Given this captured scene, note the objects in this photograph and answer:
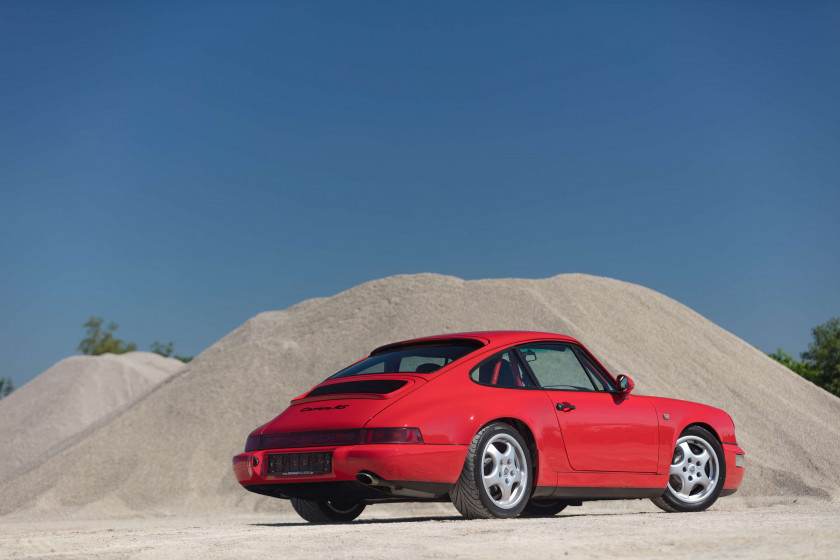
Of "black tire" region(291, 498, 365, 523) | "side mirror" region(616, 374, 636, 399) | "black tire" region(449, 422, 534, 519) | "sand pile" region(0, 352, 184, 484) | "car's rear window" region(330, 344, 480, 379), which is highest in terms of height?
"sand pile" region(0, 352, 184, 484)

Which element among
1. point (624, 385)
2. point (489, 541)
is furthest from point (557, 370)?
point (489, 541)

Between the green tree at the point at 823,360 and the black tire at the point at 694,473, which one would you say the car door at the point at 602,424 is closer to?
the black tire at the point at 694,473

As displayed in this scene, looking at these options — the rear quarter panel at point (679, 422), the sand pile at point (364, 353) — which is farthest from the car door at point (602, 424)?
the sand pile at point (364, 353)

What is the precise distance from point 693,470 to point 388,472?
3.51 meters

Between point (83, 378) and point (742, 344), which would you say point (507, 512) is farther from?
point (83, 378)

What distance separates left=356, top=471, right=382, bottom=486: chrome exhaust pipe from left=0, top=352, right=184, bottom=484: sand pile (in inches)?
1125

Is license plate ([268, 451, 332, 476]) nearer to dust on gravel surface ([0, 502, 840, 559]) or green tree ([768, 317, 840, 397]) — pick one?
dust on gravel surface ([0, 502, 840, 559])

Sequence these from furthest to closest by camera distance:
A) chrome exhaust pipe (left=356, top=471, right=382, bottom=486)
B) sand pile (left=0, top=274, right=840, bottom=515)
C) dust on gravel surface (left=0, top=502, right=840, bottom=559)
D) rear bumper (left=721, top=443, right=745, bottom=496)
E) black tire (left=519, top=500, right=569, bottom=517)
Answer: sand pile (left=0, top=274, right=840, bottom=515)
rear bumper (left=721, top=443, right=745, bottom=496)
black tire (left=519, top=500, right=569, bottom=517)
chrome exhaust pipe (left=356, top=471, right=382, bottom=486)
dust on gravel surface (left=0, top=502, right=840, bottom=559)

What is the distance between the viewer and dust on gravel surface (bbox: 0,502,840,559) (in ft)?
15.2

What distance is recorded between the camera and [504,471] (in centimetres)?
688

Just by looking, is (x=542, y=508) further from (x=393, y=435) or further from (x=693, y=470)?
(x=393, y=435)

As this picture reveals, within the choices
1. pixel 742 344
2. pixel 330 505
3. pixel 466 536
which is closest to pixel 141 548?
pixel 466 536

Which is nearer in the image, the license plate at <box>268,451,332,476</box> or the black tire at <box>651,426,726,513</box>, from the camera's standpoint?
the license plate at <box>268,451,332,476</box>

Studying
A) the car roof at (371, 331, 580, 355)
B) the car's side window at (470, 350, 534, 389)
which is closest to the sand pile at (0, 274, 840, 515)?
the car roof at (371, 331, 580, 355)
